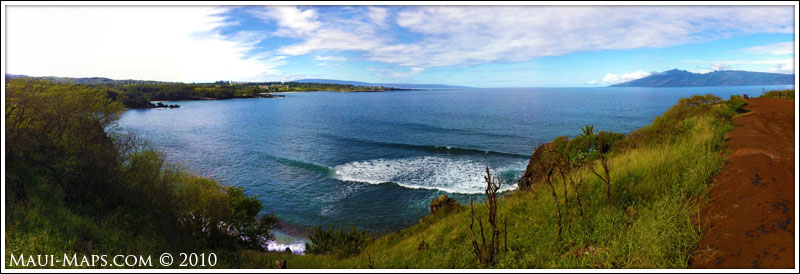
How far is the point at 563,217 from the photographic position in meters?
6.12

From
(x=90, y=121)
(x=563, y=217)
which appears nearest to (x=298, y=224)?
(x=90, y=121)

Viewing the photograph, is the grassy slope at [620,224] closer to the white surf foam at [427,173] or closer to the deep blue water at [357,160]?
the deep blue water at [357,160]

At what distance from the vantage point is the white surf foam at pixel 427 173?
87.9 ft

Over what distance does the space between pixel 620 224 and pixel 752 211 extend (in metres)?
1.78

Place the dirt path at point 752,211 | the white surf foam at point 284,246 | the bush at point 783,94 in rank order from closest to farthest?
the dirt path at point 752,211 < the white surf foam at point 284,246 < the bush at point 783,94

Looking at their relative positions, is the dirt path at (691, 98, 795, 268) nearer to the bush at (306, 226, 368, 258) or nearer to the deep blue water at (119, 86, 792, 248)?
the bush at (306, 226, 368, 258)

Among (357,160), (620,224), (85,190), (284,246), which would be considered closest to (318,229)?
(284,246)

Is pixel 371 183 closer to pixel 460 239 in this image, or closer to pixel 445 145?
pixel 445 145

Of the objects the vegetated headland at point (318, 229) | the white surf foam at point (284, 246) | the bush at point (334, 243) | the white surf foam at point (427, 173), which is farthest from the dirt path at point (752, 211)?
the white surf foam at point (427, 173)

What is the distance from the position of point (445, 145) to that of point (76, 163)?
35.4m

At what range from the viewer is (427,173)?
3041 cm

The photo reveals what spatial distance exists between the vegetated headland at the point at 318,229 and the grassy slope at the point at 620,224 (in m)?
0.03

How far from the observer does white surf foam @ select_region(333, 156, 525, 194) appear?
2678 cm

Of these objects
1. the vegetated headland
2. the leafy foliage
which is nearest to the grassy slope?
the vegetated headland
